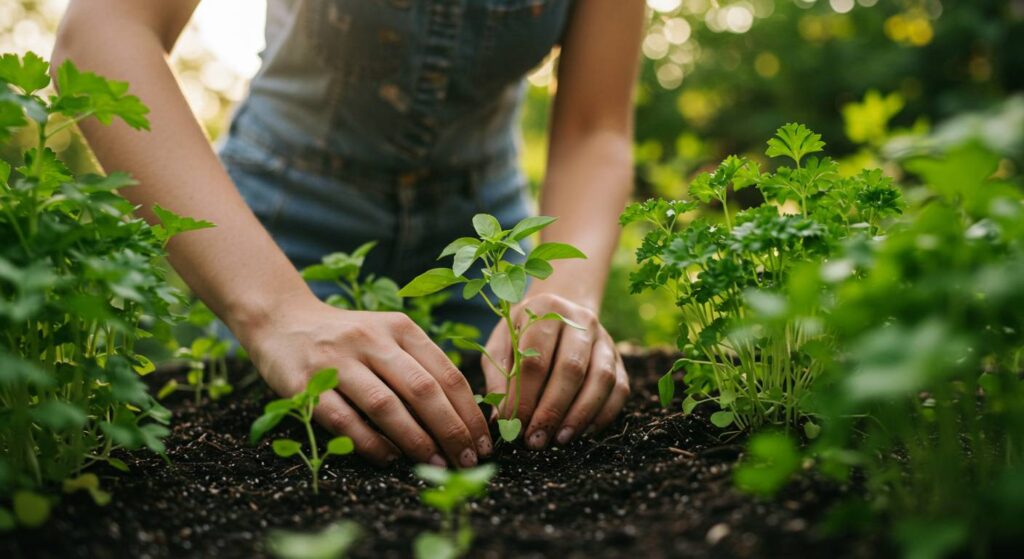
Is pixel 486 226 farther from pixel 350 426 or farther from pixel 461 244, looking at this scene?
pixel 350 426

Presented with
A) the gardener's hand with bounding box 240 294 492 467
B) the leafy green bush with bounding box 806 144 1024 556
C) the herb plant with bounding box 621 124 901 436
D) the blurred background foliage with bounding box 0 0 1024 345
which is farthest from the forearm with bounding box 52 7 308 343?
the blurred background foliage with bounding box 0 0 1024 345

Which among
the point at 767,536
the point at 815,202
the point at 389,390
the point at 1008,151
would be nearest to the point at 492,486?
the point at 389,390

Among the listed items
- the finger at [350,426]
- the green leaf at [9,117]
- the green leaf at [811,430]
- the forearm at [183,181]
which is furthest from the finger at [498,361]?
the green leaf at [9,117]

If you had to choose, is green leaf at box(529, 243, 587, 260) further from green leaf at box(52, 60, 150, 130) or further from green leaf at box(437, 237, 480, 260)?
green leaf at box(52, 60, 150, 130)

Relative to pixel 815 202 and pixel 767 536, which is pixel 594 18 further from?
pixel 767 536

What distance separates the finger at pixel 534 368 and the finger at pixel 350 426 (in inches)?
10.3

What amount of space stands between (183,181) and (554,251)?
800 mm

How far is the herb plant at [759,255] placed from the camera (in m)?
1.11

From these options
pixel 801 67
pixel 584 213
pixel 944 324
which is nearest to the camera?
pixel 944 324

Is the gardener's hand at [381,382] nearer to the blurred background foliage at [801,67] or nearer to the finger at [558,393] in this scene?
the finger at [558,393]

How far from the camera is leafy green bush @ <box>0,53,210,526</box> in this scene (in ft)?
2.97

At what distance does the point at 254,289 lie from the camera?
1454 millimetres

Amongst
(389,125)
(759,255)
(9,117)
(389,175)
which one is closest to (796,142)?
(759,255)

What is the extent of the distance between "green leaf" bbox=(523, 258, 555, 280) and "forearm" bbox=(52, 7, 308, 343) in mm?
496
